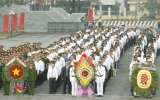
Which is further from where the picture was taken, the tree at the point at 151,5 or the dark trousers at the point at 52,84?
the tree at the point at 151,5

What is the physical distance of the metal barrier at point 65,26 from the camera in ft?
209

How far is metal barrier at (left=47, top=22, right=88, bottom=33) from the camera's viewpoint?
63.8 metres

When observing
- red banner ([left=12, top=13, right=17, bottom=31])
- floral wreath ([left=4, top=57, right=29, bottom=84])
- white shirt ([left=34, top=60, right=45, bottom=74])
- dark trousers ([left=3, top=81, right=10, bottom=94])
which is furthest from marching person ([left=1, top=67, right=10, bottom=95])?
red banner ([left=12, top=13, right=17, bottom=31])

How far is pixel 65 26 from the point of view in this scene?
64312mm

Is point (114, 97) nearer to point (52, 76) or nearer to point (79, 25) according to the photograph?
point (52, 76)

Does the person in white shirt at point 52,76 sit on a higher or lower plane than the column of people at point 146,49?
lower

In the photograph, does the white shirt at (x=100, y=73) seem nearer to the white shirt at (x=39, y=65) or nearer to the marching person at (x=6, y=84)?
the white shirt at (x=39, y=65)

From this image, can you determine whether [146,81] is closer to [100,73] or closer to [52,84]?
[100,73]

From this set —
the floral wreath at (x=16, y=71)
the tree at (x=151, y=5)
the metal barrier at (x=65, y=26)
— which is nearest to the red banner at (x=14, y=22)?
the metal barrier at (x=65, y=26)

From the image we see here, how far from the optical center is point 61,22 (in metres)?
63.9

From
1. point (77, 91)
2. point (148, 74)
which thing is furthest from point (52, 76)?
point (148, 74)

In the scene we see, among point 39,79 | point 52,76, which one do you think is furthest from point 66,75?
point 39,79

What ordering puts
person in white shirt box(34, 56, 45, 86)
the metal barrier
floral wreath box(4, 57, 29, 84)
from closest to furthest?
floral wreath box(4, 57, 29, 84)
person in white shirt box(34, 56, 45, 86)
the metal barrier

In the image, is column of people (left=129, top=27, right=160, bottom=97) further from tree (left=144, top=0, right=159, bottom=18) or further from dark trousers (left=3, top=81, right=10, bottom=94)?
tree (left=144, top=0, right=159, bottom=18)
